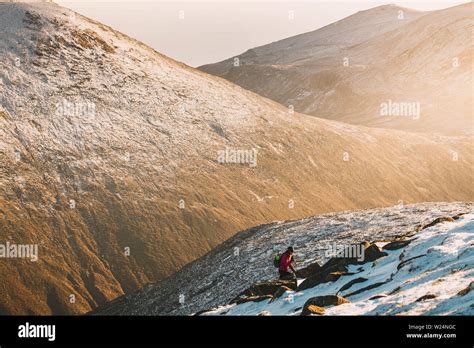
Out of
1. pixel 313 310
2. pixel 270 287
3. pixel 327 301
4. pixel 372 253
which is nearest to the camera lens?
pixel 313 310

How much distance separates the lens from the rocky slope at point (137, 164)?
165 feet

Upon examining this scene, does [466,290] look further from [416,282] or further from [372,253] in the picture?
[372,253]

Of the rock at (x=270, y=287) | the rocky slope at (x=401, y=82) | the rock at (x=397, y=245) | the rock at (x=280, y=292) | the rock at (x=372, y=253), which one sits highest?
the rocky slope at (x=401, y=82)

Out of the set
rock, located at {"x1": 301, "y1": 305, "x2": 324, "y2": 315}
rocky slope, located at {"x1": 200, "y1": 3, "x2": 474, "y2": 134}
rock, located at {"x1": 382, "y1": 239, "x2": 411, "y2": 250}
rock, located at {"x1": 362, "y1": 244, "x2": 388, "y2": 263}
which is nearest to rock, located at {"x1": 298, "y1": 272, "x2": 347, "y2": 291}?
rock, located at {"x1": 362, "y1": 244, "x2": 388, "y2": 263}

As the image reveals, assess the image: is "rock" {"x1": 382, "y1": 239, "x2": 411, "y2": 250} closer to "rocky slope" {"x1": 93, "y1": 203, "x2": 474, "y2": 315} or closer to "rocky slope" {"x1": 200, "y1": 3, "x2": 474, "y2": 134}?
"rocky slope" {"x1": 93, "y1": 203, "x2": 474, "y2": 315}

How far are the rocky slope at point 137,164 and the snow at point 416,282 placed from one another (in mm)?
25620

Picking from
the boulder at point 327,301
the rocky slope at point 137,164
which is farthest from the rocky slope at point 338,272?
the rocky slope at point 137,164

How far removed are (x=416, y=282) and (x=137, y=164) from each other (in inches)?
1841

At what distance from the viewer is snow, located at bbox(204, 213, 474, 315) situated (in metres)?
17.8

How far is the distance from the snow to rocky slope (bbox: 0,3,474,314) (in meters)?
25.6

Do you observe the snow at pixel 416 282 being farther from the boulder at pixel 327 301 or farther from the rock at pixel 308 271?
the rock at pixel 308 271

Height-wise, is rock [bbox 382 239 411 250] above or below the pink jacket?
above

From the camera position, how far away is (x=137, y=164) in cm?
6419

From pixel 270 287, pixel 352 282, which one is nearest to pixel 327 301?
pixel 352 282
